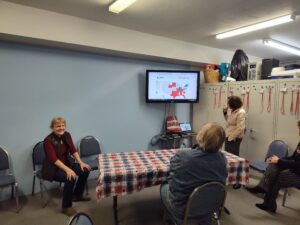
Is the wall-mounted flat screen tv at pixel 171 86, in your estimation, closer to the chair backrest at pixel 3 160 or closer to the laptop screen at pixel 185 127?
the laptop screen at pixel 185 127

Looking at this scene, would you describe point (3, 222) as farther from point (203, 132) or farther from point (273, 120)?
point (273, 120)

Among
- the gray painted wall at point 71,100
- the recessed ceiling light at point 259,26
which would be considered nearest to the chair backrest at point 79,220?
the gray painted wall at point 71,100

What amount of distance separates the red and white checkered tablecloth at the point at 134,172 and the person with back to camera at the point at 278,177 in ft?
1.42

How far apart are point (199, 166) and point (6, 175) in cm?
241

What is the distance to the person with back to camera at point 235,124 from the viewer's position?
3.47 metres

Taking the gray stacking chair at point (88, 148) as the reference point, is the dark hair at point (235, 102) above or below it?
above

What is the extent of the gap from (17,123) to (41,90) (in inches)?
21.5

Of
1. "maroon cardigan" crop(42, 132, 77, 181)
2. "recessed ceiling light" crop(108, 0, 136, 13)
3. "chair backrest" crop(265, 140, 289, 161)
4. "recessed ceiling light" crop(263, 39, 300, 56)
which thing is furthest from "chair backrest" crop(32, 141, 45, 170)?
"recessed ceiling light" crop(263, 39, 300, 56)

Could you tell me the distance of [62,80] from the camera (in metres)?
3.35

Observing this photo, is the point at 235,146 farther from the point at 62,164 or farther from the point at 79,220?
the point at 79,220

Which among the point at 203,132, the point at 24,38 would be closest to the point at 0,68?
the point at 24,38

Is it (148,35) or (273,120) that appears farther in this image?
(148,35)

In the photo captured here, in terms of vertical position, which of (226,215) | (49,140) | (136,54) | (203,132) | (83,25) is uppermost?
(83,25)

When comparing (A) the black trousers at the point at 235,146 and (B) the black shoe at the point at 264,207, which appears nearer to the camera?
(B) the black shoe at the point at 264,207
